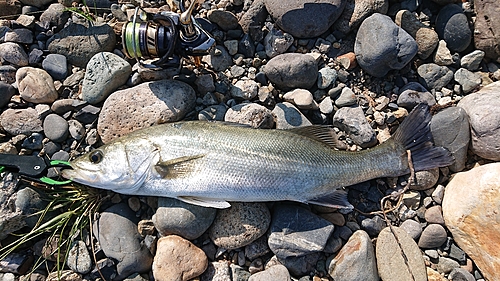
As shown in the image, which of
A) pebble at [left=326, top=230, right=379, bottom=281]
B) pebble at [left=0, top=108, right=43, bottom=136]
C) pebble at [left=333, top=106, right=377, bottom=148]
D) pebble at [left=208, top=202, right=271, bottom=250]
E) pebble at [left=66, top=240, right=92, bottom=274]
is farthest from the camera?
pebble at [left=0, top=108, right=43, bottom=136]

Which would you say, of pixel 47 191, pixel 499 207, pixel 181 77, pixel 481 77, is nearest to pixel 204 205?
pixel 181 77

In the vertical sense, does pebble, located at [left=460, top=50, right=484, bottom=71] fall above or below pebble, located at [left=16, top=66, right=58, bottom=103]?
above

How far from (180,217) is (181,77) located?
1.74m

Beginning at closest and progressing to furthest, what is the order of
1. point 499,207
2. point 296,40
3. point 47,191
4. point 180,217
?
point 499,207
point 180,217
point 47,191
point 296,40

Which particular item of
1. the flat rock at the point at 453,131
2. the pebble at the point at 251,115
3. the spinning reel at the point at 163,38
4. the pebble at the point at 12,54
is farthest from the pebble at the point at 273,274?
the pebble at the point at 12,54

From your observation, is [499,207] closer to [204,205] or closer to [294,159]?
[294,159]

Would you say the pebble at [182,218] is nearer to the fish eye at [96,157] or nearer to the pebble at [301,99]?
the fish eye at [96,157]

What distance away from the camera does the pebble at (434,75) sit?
4578mm

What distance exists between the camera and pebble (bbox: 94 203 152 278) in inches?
Result: 164

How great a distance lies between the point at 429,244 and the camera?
4262 millimetres

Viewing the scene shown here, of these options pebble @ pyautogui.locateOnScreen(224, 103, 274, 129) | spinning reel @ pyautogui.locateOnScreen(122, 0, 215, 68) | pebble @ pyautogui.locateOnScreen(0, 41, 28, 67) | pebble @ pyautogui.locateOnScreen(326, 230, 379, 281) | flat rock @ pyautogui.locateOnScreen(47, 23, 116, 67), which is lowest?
pebble @ pyautogui.locateOnScreen(326, 230, 379, 281)

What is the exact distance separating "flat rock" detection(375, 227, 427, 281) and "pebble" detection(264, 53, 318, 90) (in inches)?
80.0

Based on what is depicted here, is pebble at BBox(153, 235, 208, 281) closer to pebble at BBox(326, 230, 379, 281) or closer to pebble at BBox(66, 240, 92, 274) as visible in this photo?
pebble at BBox(66, 240, 92, 274)

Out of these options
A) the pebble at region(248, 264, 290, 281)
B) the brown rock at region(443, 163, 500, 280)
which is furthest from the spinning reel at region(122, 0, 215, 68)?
the brown rock at region(443, 163, 500, 280)
